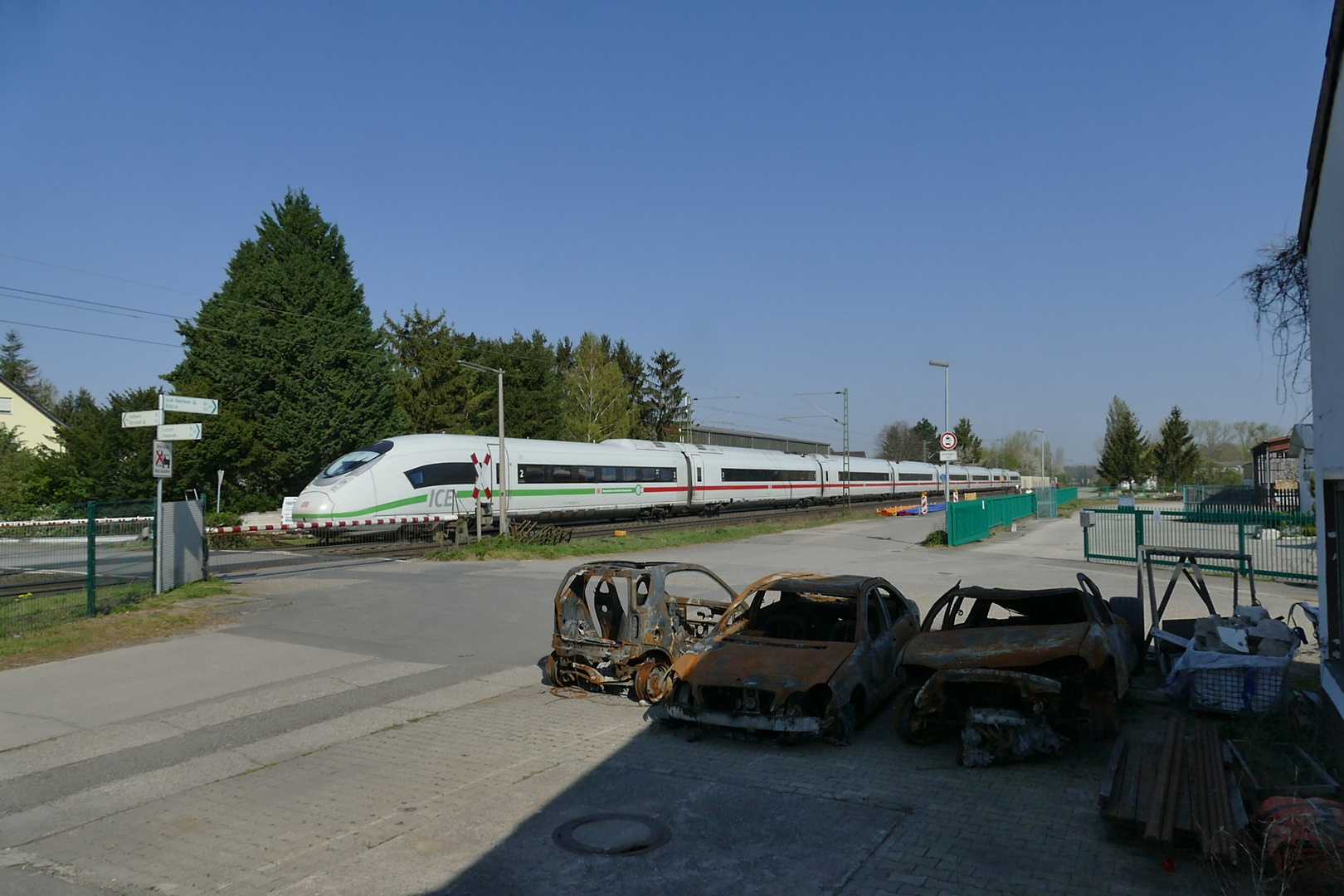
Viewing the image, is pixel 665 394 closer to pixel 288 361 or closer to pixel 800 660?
pixel 288 361

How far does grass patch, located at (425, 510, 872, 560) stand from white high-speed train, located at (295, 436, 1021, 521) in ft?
8.51

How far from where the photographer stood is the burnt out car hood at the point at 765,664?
721 cm

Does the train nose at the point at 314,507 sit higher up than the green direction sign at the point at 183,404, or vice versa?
the green direction sign at the point at 183,404

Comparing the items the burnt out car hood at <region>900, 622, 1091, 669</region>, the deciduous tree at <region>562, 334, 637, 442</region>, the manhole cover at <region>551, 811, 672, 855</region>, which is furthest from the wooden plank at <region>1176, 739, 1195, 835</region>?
the deciduous tree at <region>562, 334, 637, 442</region>

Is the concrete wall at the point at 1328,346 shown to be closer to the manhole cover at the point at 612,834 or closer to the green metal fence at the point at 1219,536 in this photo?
the manhole cover at the point at 612,834

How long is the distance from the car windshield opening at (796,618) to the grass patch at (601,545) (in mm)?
14506

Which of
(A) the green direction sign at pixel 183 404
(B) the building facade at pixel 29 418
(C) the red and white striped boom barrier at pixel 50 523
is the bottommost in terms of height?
(C) the red and white striped boom barrier at pixel 50 523

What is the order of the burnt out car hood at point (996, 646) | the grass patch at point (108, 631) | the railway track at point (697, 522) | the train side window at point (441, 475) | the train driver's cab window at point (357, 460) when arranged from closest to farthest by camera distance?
the burnt out car hood at point (996, 646)
the grass patch at point (108, 631)
the train driver's cab window at point (357, 460)
the train side window at point (441, 475)
the railway track at point (697, 522)

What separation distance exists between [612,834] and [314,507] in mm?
21477

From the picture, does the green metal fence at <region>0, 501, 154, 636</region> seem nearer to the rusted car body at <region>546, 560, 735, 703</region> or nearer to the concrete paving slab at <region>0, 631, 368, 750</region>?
the concrete paving slab at <region>0, 631, 368, 750</region>

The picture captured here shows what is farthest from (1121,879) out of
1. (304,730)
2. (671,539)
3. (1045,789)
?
(671,539)

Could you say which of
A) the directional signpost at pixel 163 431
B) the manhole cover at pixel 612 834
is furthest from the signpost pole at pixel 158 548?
the manhole cover at pixel 612 834

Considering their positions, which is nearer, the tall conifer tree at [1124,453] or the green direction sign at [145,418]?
the green direction sign at [145,418]

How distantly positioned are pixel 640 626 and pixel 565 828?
3.46 meters
